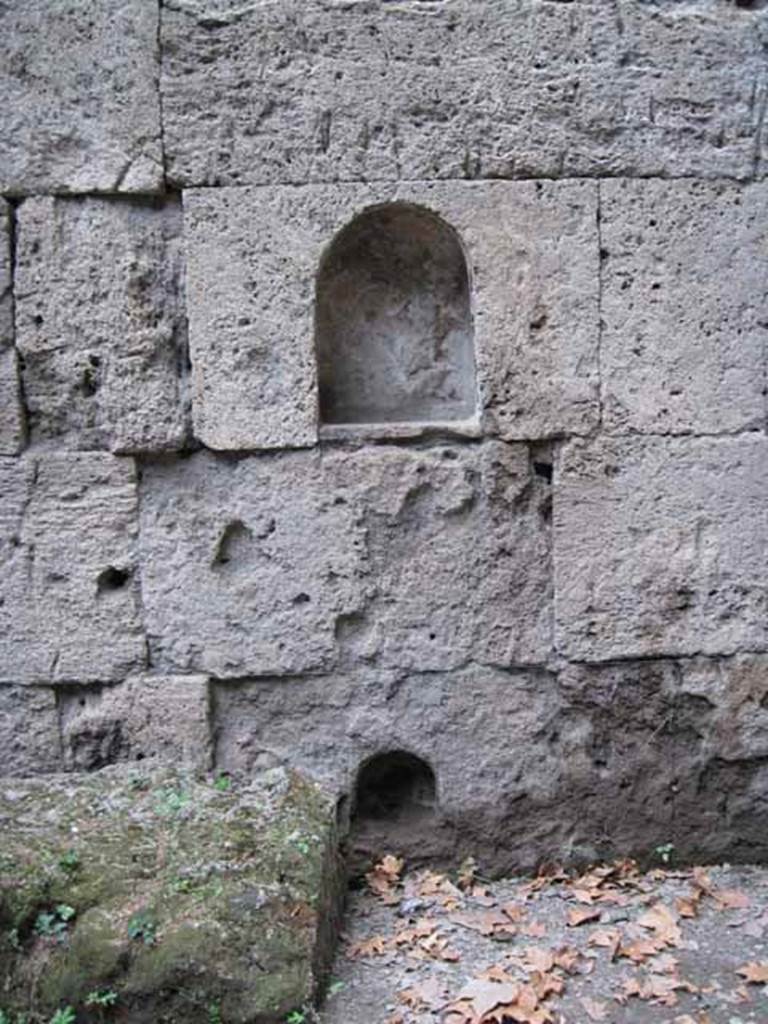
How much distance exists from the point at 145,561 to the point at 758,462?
2213 millimetres

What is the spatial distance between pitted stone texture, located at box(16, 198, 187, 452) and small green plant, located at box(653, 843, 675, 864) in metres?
2.33

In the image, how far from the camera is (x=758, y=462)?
3471 mm

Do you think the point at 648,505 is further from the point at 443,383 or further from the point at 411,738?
the point at 411,738

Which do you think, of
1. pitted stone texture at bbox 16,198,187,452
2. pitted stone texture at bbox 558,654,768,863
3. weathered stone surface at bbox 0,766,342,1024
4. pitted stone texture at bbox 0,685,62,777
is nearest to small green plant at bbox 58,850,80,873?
weathered stone surface at bbox 0,766,342,1024

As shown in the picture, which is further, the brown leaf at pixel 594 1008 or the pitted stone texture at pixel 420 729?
the pitted stone texture at pixel 420 729

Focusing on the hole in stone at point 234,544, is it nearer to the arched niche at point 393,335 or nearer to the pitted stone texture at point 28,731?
the arched niche at point 393,335

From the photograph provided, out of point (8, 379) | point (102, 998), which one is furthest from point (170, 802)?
point (8, 379)

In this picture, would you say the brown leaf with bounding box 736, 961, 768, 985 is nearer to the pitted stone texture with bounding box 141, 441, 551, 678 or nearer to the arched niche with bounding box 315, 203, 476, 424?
the pitted stone texture with bounding box 141, 441, 551, 678

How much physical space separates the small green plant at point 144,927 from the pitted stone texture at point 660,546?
1.67 meters

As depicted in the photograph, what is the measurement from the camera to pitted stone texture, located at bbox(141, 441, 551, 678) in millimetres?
3455

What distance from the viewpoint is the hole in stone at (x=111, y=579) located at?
11.4 feet

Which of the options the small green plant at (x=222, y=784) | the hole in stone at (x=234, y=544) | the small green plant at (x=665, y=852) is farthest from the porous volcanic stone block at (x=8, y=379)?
the small green plant at (x=665, y=852)

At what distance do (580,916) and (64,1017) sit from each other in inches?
66.2

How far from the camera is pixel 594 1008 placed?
111 inches
